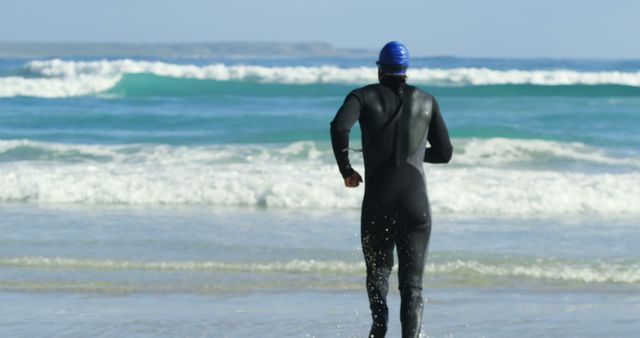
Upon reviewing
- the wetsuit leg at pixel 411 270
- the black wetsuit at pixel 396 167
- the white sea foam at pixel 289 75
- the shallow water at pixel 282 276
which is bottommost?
the shallow water at pixel 282 276

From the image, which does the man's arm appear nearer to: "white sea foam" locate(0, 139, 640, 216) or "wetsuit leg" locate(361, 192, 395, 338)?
"wetsuit leg" locate(361, 192, 395, 338)

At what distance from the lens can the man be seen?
5184 mm

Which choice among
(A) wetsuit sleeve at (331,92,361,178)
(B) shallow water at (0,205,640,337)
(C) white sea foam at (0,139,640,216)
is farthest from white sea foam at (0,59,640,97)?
(A) wetsuit sleeve at (331,92,361,178)

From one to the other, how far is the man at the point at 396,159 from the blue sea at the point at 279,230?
1299mm

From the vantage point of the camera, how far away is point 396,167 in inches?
205

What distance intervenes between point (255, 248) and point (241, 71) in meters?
30.9

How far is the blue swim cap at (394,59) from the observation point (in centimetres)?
520

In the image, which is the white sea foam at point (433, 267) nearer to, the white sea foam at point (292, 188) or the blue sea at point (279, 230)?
the blue sea at point (279, 230)

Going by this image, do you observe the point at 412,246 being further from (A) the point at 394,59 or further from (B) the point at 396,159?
(A) the point at 394,59

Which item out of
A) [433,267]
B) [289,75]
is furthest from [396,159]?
[289,75]

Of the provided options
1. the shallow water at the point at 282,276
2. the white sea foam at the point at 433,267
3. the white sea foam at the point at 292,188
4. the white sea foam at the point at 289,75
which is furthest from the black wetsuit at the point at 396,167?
the white sea foam at the point at 289,75

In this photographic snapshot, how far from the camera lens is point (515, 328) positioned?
6.63 metres

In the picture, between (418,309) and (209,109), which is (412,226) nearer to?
(418,309)

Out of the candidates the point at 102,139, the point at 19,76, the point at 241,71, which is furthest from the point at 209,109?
the point at 19,76
